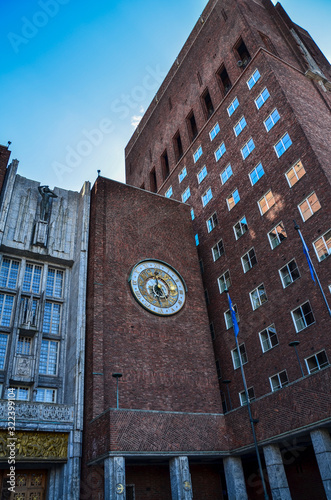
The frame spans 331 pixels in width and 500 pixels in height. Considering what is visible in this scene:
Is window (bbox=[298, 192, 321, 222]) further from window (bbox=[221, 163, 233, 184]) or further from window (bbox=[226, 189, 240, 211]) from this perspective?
window (bbox=[221, 163, 233, 184])

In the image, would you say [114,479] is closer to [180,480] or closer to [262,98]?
[180,480]

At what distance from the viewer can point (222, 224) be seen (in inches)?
1512

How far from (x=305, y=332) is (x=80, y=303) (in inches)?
618

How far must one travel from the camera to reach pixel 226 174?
4000cm

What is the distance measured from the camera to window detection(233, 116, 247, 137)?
3946cm


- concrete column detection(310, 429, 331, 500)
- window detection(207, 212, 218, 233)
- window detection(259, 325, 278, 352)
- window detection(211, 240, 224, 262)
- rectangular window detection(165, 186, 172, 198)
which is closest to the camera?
concrete column detection(310, 429, 331, 500)

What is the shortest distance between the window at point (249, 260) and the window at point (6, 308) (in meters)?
18.6

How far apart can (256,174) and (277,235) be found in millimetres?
6986

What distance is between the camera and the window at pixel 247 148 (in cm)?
3722

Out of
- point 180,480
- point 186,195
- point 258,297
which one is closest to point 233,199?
point 186,195

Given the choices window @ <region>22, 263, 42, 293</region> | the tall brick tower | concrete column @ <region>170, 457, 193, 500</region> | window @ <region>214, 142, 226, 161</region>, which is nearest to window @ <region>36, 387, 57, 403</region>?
window @ <region>22, 263, 42, 293</region>

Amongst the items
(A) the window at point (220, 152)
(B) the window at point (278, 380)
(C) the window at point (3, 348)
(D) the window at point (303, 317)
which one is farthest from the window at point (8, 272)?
(A) the window at point (220, 152)

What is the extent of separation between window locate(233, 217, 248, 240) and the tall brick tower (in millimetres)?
133

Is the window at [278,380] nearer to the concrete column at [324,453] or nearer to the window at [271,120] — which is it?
the concrete column at [324,453]
